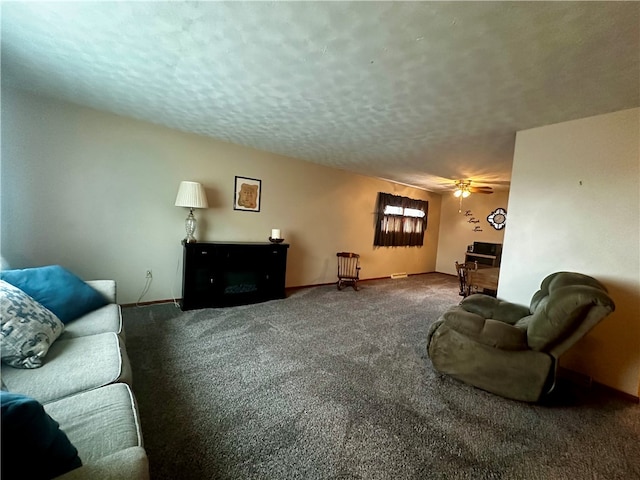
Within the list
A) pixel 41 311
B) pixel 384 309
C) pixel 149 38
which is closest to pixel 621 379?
pixel 384 309

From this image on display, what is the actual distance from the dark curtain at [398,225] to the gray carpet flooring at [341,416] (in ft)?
11.3

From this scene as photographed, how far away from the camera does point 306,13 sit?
1370 millimetres

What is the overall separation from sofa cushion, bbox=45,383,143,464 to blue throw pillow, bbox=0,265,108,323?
3.20 ft

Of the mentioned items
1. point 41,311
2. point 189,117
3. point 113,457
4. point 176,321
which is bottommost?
point 176,321

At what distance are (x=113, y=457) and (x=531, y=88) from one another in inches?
119

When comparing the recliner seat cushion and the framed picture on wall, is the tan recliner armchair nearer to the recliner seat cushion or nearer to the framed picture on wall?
the recliner seat cushion

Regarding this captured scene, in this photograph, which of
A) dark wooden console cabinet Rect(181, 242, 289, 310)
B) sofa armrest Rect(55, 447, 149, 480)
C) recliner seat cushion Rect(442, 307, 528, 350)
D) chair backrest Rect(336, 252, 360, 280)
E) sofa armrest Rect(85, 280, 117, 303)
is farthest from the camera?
chair backrest Rect(336, 252, 360, 280)

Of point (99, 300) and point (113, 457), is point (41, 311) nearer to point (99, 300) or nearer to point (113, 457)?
point (99, 300)

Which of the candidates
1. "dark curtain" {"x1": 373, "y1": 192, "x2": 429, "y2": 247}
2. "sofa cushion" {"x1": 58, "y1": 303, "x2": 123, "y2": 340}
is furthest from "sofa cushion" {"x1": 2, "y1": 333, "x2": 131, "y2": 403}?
"dark curtain" {"x1": 373, "y1": 192, "x2": 429, "y2": 247}

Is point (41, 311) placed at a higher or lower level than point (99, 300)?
higher

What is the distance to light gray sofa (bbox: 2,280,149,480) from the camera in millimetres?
799

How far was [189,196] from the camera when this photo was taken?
3287 mm

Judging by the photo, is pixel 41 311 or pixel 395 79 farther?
pixel 395 79

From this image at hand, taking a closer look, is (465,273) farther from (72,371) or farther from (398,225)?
(72,371)
